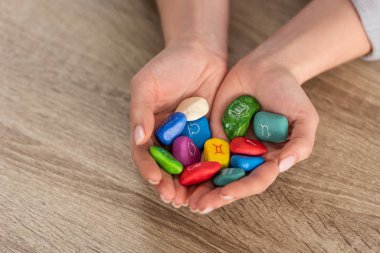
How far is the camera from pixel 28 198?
0.99 meters

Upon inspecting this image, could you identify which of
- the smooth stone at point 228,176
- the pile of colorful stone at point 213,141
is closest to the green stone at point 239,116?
the pile of colorful stone at point 213,141

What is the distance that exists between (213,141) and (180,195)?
12 centimetres

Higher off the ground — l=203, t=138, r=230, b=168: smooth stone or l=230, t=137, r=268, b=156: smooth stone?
l=230, t=137, r=268, b=156: smooth stone

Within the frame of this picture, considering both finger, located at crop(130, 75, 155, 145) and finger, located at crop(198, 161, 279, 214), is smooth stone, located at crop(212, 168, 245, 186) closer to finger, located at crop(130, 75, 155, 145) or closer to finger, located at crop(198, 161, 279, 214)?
finger, located at crop(198, 161, 279, 214)

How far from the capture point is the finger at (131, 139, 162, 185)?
2.75ft

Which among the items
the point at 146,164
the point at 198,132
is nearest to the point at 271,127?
the point at 198,132

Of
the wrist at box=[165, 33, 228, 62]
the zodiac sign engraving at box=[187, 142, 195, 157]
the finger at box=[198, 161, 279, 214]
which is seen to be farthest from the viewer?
the wrist at box=[165, 33, 228, 62]

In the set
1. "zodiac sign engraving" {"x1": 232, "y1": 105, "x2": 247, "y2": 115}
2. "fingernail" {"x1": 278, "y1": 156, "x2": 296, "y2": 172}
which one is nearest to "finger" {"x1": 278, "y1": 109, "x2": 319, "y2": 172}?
"fingernail" {"x1": 278, "y1": 156, "x2": 296, "y2": 172}

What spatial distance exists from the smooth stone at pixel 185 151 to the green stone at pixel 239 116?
0.08 meters

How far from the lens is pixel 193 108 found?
3.22 ft

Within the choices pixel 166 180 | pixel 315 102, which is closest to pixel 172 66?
pixel 166 180

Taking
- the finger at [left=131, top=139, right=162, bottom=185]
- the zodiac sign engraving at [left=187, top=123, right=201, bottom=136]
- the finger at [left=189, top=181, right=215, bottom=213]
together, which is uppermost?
the finger at [left=131, top=139, right=162, bottom=185]

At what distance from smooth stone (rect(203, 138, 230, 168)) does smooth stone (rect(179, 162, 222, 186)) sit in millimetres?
30

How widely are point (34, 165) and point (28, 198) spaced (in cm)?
7
